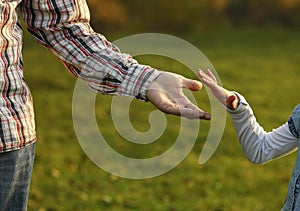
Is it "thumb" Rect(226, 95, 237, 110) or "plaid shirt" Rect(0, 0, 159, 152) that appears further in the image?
"thumb" Rect(226, 95, 237, 110)

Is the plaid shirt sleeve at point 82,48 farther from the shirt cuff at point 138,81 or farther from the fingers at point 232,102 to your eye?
the fingers at point 232,102

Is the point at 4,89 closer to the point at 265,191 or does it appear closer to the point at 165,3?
the point at 265,191

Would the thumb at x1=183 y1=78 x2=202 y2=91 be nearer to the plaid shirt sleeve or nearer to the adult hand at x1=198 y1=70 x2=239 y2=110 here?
the plaid shirt sleeve

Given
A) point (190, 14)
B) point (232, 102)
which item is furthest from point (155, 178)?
point (190, 14)

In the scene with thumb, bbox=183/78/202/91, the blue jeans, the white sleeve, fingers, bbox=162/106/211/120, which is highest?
thumb, bbox=183/78/202/91

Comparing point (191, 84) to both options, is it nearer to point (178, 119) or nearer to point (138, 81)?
point (138, 81)

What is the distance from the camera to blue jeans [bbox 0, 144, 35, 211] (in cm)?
163

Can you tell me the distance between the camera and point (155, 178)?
18.1ft

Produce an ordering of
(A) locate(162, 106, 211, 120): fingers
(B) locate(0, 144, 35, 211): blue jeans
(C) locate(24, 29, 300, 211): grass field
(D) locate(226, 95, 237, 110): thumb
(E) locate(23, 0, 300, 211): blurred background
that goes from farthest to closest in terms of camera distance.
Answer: (E) locate(23, 0, 300, 211): blurred background
(C) locate(24, 29, 300, 211): grass field
(D) locate(226, 95, 237, 110): thumb
(A) locate(162, 106, 211, 120): fingers
(B) locate(0, 144, 35, 211): blue jeans

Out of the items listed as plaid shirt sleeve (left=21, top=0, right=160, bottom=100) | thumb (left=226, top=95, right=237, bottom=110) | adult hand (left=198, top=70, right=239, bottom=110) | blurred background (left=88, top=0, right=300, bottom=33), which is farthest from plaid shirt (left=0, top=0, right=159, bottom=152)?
blurred background (left=88, top=0, right=300, bottom=33)

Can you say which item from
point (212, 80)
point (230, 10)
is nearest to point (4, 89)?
point (212, 80)

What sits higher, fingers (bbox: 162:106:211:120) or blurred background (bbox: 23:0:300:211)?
fingers (bbox: 162:106:211:120)

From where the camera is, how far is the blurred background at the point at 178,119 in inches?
198

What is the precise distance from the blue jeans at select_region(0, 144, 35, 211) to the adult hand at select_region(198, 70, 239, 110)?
0.65 metres
